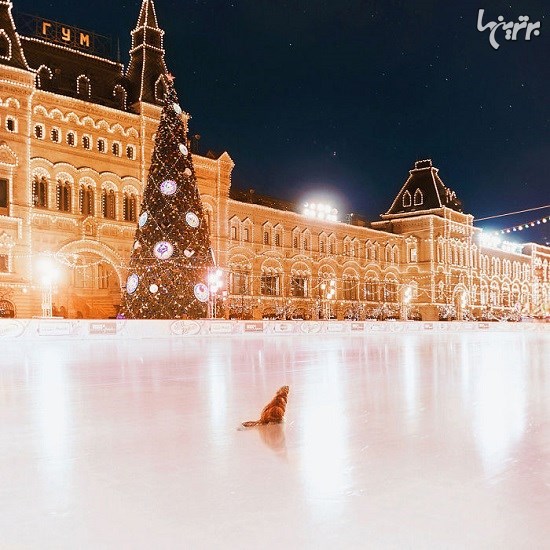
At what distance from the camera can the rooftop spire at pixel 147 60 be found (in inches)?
1393

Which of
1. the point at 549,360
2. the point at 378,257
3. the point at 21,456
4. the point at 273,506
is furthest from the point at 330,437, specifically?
the point at 378,257

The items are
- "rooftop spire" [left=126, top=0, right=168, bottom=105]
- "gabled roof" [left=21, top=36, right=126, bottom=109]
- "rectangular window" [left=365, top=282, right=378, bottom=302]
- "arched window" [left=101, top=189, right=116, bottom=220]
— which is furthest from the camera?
"rectangular window" [left=365, top=282, right=378, bottom=302]

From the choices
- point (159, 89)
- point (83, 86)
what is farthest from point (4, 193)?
point (159, 89)

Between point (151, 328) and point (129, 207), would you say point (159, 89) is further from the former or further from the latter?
point (151, 328)

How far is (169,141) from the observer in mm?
24031

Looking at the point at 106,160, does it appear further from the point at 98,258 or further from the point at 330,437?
the point at 330,437

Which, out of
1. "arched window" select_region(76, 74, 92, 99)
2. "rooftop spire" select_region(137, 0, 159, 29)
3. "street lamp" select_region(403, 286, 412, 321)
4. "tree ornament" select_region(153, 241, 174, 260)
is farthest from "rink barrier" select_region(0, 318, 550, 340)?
"street lamp" select_region(403, 286, 412, 321)

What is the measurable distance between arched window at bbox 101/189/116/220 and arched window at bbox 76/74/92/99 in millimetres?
4929

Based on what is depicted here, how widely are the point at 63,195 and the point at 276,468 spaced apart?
1166 inches

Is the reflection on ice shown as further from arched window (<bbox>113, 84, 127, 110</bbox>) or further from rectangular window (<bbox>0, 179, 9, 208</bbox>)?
arched window (<bbox>113, 84, 127, 110</bbox>)

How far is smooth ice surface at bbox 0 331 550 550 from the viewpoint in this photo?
8.93 ft

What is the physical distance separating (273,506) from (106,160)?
104ft

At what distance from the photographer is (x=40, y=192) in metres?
30.2

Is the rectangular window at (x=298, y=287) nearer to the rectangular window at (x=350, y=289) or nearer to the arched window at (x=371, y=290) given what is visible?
the rectangular window at (x=350, y=289)
